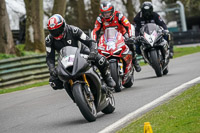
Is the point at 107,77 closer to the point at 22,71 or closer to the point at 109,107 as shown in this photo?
the point at 109,107

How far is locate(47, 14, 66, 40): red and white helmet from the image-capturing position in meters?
8.05

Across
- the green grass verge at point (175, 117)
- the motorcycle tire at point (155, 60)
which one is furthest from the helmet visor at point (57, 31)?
the motorcycle tire at point (155, 60)

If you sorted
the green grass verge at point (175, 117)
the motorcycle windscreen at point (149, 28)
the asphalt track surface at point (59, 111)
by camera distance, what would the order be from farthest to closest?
the motorcycle windscreen at point (149, 28) < the asphalt track surface at point (59, 111) < the green grass verge at point (175, 117)

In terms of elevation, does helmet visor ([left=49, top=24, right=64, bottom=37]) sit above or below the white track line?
above

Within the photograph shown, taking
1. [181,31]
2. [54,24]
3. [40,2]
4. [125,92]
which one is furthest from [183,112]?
[181,31]

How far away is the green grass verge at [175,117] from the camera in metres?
6.20

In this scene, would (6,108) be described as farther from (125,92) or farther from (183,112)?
(183,112)

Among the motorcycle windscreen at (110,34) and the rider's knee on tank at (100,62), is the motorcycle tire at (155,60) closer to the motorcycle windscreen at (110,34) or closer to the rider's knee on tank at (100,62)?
the motorcycle windscreen at (110,34)

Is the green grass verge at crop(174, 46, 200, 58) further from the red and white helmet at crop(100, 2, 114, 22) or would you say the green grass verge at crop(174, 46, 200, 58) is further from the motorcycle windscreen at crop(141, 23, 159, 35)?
the red and white helmet at crop(100, 2, 114, 22)

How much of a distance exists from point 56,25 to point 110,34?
3.70 metres

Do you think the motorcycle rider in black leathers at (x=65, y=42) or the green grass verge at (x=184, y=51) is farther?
the green grass verge at (x=184, y=51)

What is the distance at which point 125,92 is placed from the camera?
11328 mm

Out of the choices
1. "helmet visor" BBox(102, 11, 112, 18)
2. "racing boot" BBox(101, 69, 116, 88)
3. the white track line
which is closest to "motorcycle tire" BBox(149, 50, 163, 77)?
"helmet visor" BBox(102, 11, 112, 18)

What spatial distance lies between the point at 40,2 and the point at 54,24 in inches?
628
